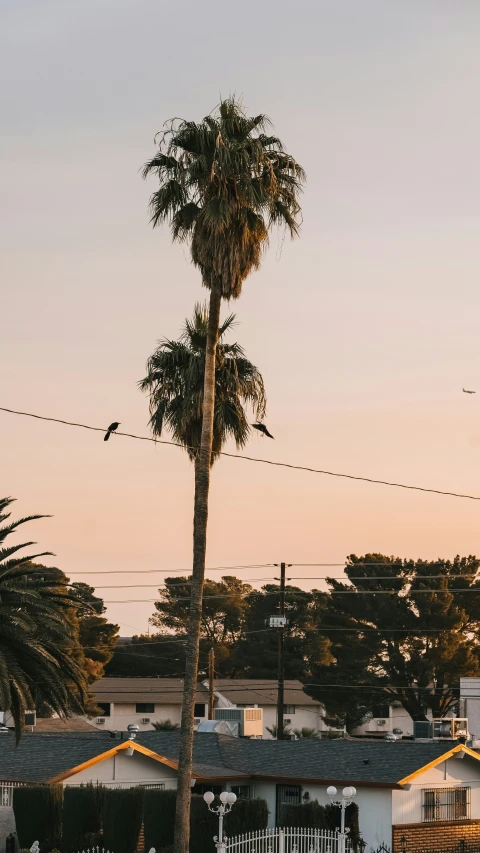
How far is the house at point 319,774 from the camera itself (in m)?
36.5

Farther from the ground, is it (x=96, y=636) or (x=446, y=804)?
(x=96, y=636)

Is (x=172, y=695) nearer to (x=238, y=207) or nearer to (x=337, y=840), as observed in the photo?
(x=337, y=840)

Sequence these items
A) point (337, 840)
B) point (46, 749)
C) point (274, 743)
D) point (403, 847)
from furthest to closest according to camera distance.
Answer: point (274, 743) < point (46, 749) < point (403, 847) < point (337, 840)

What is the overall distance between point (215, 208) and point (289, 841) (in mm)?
17632

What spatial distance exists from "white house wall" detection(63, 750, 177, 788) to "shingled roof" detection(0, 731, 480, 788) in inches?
17.1

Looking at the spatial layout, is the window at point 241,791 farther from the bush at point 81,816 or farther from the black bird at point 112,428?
the black bird at point 112,428

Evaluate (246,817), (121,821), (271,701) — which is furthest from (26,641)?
(271,701)

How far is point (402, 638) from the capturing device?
268ft

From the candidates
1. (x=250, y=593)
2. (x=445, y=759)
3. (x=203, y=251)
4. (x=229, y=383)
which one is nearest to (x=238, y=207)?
(x=203, y=251)

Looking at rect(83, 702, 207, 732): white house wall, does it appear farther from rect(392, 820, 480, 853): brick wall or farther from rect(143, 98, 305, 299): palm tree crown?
rect(143, 98, 305, 299): palm tree crown

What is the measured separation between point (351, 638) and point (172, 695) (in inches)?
552

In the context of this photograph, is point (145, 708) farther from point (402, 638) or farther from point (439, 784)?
point (439, 784)

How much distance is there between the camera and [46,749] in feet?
133

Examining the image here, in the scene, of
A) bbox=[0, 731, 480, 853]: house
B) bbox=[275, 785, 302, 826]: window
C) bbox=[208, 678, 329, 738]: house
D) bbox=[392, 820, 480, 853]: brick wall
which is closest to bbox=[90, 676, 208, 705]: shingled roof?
bbox=[208, 678, 329, 738]: house
